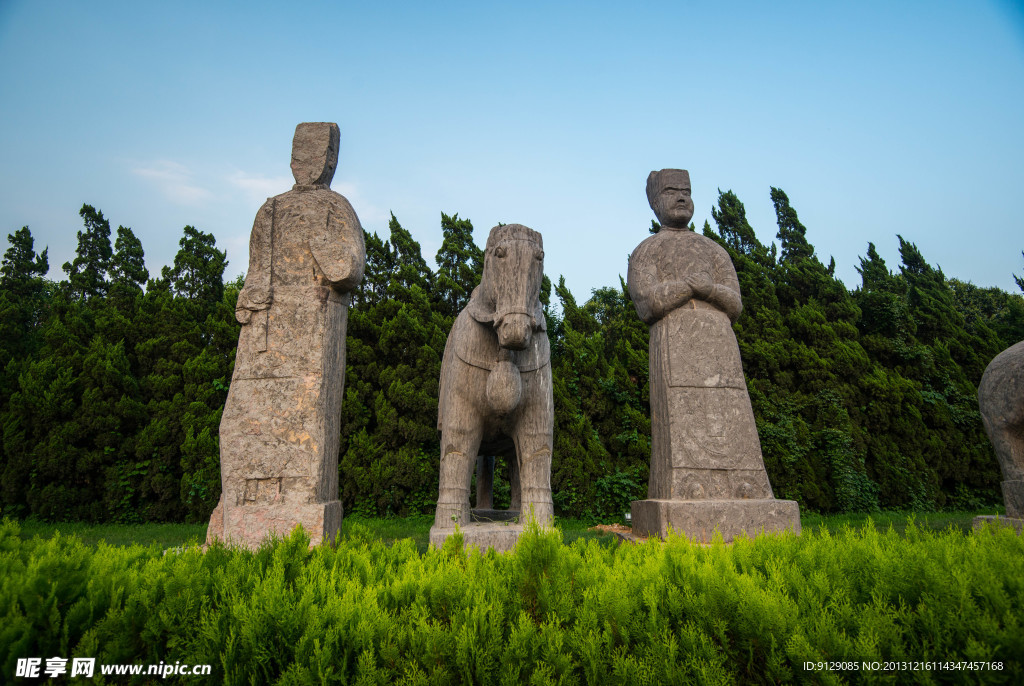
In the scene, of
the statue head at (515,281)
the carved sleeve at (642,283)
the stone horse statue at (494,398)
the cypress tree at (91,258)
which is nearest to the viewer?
the statue head at (515,281)

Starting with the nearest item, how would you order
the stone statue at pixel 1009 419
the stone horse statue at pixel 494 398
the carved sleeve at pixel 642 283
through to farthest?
the stone horse statue at pixel 494 398 → the stone statue at pixel 1009 419 → the carved sleeve at pixel 642 283

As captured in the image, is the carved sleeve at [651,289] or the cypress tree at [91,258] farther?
the cypress tree at [91,258]

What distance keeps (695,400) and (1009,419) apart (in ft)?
8.48

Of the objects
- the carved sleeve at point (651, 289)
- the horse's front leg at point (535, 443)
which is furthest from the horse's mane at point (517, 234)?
the carved sleeve at point (651, 289)

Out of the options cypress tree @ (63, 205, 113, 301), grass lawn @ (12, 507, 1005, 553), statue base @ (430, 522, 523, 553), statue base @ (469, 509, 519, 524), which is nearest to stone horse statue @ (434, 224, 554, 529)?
statue base @ (430, 522, 523, 553)

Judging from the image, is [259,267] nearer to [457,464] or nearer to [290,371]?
[290,371]

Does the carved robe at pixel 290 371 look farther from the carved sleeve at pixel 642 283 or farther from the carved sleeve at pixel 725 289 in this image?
the carved sleeve at pixel 725 289

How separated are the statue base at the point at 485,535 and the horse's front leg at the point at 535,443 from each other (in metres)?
0.16

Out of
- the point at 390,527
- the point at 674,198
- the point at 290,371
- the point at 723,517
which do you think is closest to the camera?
the point at 290,371

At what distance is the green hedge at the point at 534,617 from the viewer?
1652 millimetres


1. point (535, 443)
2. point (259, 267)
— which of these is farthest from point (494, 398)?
point (259, 267)

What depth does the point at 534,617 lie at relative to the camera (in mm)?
1941

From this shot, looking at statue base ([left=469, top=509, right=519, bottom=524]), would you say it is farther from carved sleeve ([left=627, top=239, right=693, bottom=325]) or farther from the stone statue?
the stone statue

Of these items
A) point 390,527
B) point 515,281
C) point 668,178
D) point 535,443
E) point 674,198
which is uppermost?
point 668,178
